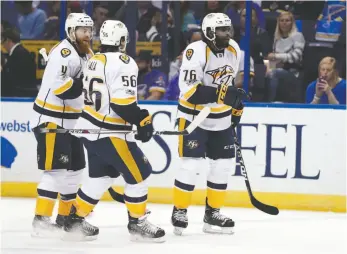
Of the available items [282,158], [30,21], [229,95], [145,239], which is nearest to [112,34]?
[229,95]

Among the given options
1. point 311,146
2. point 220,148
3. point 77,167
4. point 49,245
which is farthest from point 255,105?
point 49,245

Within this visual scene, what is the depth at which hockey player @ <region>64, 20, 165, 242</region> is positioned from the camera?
5.09 metres

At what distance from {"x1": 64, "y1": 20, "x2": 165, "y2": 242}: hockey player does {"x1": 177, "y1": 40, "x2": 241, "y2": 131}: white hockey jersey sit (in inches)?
17.7

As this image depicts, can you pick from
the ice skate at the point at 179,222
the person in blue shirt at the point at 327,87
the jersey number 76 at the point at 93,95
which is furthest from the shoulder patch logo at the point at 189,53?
the person in blue shirt at the point at 327,87

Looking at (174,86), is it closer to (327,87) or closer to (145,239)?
(327,87)

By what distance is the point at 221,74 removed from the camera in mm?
5617

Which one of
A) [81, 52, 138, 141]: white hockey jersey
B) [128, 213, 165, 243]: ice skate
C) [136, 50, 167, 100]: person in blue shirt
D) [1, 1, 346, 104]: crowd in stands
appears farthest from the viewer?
[136, 50, 167, 100]: person in blue shirt

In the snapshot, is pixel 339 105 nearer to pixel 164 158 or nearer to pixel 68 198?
pixel 164 158

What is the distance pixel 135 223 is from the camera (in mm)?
5340

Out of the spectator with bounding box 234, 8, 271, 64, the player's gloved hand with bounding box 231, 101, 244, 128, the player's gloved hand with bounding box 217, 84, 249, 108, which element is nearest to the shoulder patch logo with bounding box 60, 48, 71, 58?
the player's gloved hand with bounding box 217, 84, 249, 108

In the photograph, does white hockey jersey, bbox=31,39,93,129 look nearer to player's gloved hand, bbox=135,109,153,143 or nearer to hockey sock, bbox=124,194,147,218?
player's gloved hand, bbox=135,109,153,143

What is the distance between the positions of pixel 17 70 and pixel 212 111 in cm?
238

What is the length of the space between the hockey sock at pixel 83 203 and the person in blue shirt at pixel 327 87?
7.52 ft

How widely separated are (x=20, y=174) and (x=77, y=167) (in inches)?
66.2
